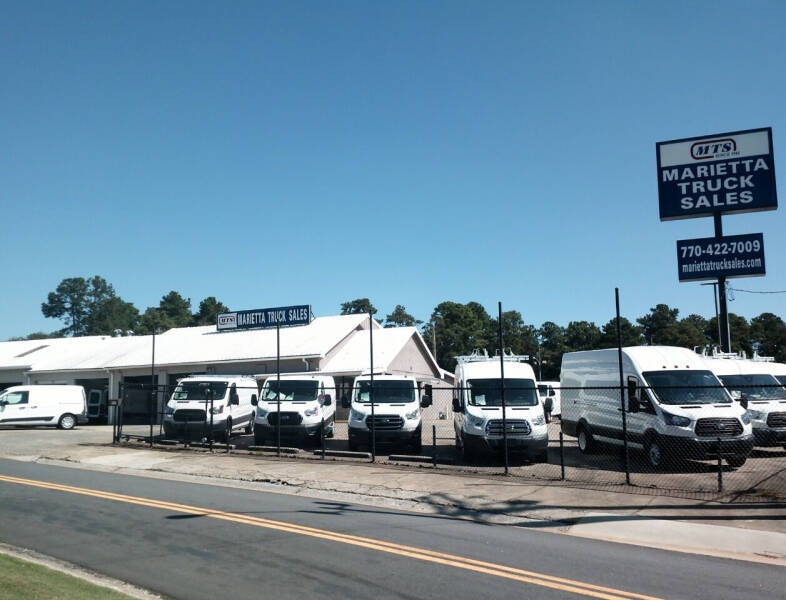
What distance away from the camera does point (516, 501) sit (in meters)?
12.2

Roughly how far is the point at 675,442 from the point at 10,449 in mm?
19821

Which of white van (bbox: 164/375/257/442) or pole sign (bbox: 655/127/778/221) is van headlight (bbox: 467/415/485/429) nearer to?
white van (bbox: 164/375/257/442)

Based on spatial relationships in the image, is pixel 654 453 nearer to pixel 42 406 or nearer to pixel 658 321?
pixel 42 406

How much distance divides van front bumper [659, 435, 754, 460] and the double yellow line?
7.73 meters

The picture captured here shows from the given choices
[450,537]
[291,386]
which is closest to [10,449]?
[291,386]

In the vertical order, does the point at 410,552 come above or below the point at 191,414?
below

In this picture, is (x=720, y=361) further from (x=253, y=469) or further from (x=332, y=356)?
(x=332, y=356)

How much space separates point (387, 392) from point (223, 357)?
1699 centimetres

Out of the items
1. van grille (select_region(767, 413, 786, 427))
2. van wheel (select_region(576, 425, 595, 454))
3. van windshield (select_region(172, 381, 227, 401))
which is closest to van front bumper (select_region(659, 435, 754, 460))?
van grille (select_region(767, 413, 786, 427))

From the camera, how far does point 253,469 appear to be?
1644 centimetres

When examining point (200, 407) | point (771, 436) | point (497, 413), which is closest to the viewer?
point (497, 413)

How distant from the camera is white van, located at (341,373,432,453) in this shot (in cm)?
1822

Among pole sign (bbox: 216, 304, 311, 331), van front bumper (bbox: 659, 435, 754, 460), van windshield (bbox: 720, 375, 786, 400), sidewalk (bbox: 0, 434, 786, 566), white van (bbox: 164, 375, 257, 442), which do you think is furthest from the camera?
pole sign (bbox: 216, 304, 311, 331)

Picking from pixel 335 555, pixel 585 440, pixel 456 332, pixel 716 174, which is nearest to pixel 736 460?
pixel 585 440
